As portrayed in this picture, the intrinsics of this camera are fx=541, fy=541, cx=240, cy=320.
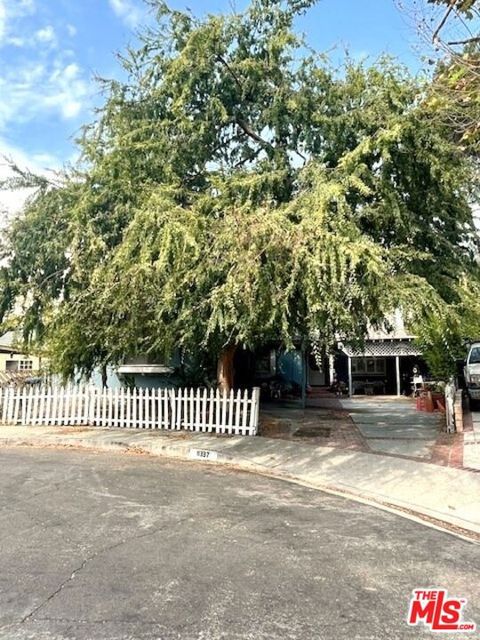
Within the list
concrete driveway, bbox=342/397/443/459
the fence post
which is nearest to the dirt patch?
concrete driveway, bbox=342/397/443/459

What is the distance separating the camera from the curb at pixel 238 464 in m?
6.27

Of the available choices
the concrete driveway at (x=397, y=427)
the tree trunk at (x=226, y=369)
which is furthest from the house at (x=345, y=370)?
the tree trunk at (x=226, y=369)

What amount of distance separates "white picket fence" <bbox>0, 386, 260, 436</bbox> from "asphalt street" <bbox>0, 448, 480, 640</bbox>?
460 centimetres

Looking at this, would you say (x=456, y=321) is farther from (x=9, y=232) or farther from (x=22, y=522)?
(x=9, y=232)

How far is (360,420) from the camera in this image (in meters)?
14.8

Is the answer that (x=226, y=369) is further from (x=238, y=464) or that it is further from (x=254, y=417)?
(x=238, y=464)

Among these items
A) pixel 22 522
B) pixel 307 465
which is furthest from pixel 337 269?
pixel 22 522

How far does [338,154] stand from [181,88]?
350 cm

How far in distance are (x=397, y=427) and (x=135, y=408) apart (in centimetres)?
644

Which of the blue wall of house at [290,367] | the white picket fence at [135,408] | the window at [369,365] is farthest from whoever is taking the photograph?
the window at [369,365]

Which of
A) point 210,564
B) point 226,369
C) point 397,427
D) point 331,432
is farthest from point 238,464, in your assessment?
point 397,427

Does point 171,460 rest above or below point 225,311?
below

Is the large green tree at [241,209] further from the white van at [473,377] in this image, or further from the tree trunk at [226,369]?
the white van at [473,377]

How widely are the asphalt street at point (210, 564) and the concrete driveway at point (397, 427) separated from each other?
11.8ft
